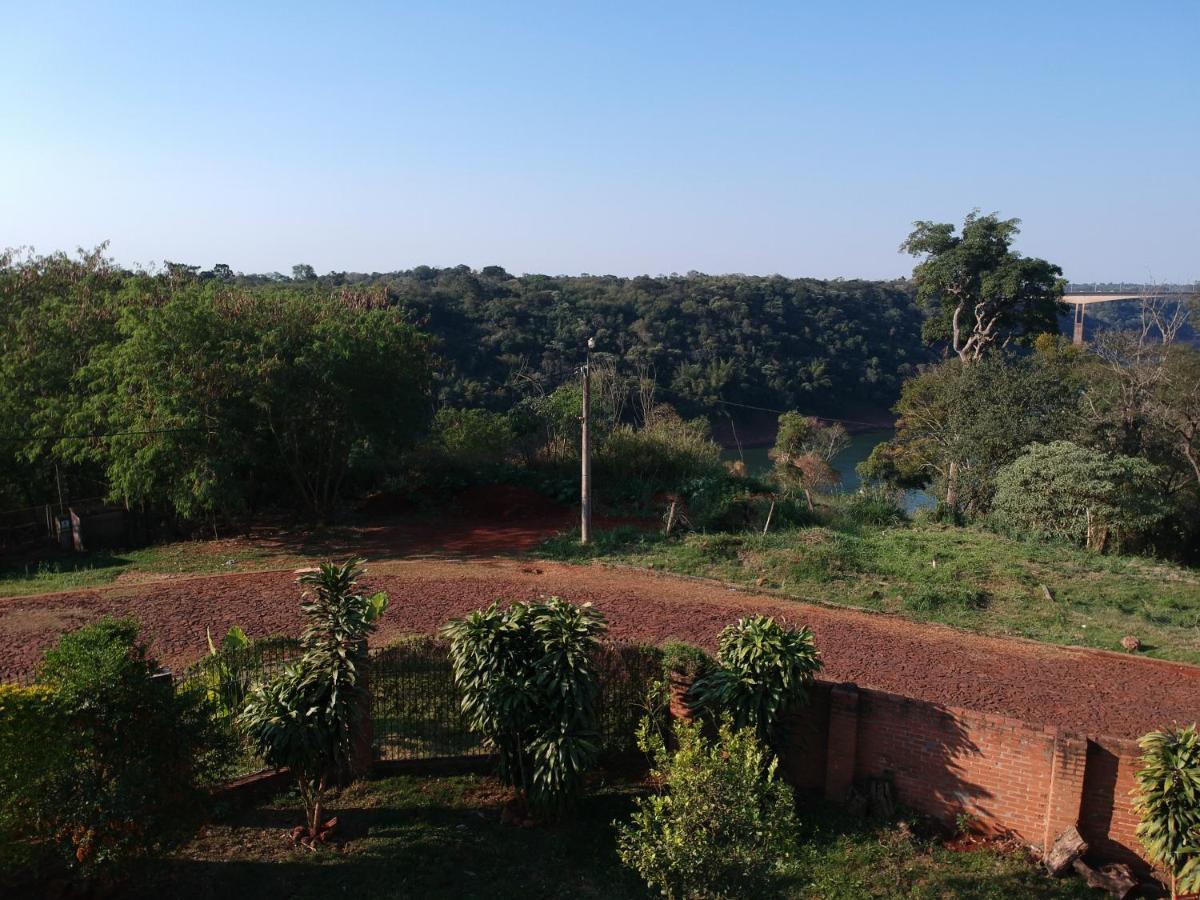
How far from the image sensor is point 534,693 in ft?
26.2

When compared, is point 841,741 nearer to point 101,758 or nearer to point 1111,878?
point 1111,878

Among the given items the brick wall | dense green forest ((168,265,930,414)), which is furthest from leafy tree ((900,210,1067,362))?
the brick wall

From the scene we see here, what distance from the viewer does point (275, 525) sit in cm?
2012

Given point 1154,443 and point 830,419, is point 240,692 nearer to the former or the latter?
point 1154,443

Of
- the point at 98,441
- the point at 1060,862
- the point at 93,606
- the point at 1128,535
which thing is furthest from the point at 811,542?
the point at 98,441

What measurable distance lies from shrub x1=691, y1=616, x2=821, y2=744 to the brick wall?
0.37 meters

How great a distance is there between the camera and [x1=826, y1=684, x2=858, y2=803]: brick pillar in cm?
845

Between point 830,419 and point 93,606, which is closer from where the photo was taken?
point 93,606

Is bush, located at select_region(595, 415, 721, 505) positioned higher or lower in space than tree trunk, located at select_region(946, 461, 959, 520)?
higher

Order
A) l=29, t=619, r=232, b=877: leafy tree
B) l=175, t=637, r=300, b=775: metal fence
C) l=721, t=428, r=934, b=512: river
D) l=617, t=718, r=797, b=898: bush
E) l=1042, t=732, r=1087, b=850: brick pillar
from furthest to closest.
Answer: l=721, t=428, r=934, b=512: river < l=175, t=637, r=300, b=775: metal fence < l=1042, t=732, r=1087, b=850: brick pillar < l=29, t=619, r=232, b=877: leafy tree < l=617, t=718, r=797, b=898: bush

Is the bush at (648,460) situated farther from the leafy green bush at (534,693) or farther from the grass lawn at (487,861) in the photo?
the grass lawn at (487,861)

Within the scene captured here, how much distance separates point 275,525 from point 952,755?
15.7 m

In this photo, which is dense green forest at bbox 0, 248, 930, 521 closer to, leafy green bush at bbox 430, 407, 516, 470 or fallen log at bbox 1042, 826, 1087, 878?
leafy green bush at bbox 430, 407, 516, 470

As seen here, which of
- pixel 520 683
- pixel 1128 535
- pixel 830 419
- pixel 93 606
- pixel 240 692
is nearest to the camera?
pixel 520 683
